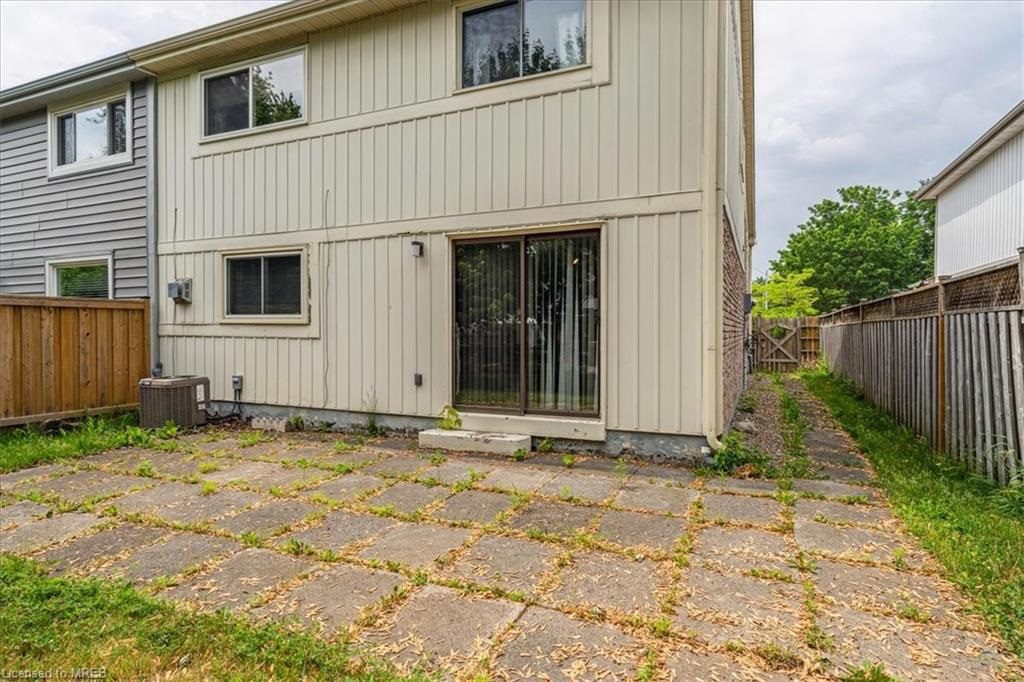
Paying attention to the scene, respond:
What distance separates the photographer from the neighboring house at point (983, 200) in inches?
456

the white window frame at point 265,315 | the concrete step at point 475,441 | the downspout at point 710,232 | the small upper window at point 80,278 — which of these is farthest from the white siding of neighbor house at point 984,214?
the small upper window at point 80,278

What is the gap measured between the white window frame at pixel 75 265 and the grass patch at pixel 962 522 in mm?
9818

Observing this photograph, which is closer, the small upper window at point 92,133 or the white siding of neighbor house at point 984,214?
the small upper window at point 92,133

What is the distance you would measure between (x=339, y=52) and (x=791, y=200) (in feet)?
132

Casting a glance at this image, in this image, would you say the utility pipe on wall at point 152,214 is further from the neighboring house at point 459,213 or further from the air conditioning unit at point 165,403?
the air conditioning unit at point 165,403

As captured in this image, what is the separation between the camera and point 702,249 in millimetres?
4793

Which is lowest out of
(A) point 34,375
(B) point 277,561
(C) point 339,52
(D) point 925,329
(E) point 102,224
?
(B) point 277,561

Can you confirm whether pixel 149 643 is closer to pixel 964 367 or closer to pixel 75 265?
pixel 964 367

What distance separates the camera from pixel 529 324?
5586 mm

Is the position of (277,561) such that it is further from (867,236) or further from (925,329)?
(867,236)

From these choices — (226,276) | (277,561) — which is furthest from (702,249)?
(226,276)

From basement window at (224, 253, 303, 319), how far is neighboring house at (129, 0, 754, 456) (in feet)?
0.10

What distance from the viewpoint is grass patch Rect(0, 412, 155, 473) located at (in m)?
5.17

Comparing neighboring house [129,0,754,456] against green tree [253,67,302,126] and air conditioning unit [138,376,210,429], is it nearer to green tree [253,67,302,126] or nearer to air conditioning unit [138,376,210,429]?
green tree [253,67,302,126]
